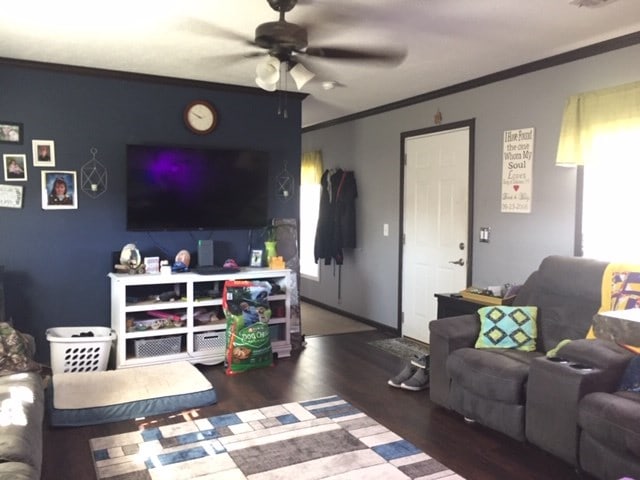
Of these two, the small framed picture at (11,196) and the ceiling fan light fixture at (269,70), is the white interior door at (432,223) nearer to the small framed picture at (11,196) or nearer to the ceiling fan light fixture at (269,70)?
the ceiling fan light fixture at (269,70)

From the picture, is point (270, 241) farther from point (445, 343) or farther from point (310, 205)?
point (310, 205)

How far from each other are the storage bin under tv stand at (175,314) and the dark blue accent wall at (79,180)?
0.31m

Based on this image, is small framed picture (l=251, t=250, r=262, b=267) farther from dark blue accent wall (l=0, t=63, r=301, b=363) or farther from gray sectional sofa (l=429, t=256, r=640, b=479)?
gray sectional sofa (l=429, t=256, r=640, b=479)

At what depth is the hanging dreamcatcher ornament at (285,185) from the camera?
511 cm

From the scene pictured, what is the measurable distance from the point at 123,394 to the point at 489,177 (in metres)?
3.14

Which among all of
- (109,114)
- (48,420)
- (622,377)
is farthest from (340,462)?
(109,114)

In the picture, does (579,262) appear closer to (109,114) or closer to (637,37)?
(637,37)

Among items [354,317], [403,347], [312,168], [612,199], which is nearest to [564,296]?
[612,199]

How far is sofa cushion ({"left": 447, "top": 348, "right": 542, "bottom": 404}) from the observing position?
2877mm

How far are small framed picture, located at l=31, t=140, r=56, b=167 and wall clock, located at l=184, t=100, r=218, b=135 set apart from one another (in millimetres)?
1075

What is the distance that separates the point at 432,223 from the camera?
5.04 meters

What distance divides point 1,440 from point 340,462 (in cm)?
151

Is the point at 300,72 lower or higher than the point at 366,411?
higher

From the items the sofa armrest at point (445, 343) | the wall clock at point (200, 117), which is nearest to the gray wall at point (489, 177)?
the sofa armrest at point (445, 343)
